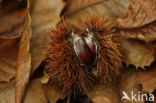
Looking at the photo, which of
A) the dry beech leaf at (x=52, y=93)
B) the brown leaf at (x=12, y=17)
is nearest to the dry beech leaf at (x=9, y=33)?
the brown leaf at (x=12, y=17)

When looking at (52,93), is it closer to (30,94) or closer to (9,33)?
(30,94)

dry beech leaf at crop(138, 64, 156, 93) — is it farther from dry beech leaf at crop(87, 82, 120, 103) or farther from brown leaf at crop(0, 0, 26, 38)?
brown leaf at crop(0, 0, 26, 38)

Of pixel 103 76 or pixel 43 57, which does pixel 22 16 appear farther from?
pixel 103 76

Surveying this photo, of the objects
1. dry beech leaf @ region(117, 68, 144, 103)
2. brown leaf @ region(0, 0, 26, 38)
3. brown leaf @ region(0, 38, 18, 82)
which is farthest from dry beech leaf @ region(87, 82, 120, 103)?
brown leaf @ region(0, 0, 26, 38)

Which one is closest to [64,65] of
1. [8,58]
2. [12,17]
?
[8,58]

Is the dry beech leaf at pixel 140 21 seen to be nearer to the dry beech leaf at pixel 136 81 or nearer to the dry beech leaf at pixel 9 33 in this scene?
the dry beech leaf at pixel 136 81
